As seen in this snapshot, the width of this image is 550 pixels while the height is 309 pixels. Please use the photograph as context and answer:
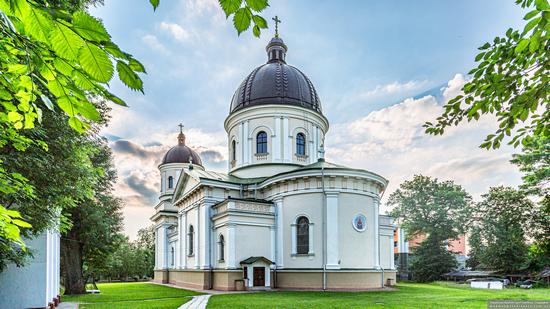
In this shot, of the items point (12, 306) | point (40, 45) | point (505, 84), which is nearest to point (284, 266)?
point (12, 306)

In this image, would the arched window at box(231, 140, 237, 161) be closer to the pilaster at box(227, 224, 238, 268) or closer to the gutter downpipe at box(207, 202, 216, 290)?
the gutter downpipe at box(207, 202, 216, 290)

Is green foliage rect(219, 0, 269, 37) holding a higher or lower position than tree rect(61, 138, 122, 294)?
higher

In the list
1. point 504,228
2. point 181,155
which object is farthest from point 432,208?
point 181,155

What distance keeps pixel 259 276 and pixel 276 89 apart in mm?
13205

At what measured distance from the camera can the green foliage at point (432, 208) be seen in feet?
A: 129

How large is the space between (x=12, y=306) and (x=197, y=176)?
580 inches

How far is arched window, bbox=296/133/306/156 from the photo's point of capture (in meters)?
28.2

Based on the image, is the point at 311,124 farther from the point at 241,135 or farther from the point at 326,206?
the point at 326,206

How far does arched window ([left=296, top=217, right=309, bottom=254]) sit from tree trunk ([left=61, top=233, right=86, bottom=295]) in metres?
12.6

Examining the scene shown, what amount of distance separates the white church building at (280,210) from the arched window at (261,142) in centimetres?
7

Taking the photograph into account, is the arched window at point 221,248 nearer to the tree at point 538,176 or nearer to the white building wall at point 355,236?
the white building wall at point 355,236

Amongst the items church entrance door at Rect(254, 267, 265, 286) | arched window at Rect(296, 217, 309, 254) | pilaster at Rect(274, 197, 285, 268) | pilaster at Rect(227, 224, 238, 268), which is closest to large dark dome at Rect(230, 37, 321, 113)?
pilaster at Rect(274, 197, 285, 268)

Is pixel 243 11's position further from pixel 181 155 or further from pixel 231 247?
pixel 181 155

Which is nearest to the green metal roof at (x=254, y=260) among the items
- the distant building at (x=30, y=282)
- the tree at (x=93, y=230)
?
the tree at (x=93, y=230)
